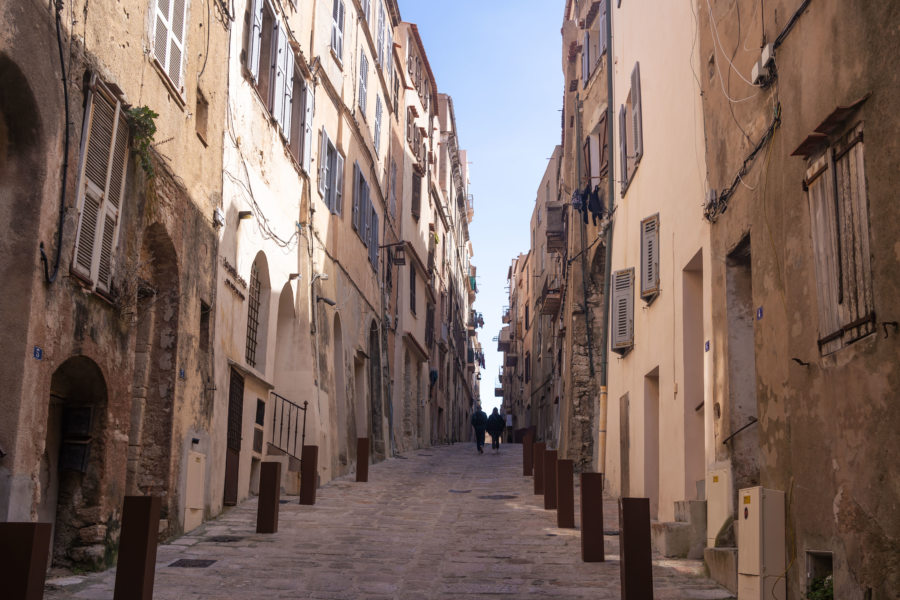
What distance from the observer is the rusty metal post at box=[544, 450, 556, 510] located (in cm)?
1364

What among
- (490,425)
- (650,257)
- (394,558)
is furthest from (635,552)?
(490,425)

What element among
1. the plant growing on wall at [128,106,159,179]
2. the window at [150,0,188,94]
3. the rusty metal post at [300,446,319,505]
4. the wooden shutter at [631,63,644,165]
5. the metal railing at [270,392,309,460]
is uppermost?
the wooden shutter at [631,63,644,165]

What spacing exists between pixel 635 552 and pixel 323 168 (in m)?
13.1

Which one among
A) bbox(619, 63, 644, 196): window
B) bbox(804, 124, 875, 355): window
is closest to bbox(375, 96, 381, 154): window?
bbox(619, 63, 644, 196): window

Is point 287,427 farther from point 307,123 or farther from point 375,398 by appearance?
point 375,398

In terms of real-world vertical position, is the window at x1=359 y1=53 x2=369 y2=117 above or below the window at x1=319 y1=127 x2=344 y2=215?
above

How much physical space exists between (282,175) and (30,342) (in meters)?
8.99

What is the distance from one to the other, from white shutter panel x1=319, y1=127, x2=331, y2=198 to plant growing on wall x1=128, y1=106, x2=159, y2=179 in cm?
907

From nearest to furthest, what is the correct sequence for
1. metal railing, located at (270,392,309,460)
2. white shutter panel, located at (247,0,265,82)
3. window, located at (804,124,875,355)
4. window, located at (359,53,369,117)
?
window, located at (804,124,875,355)
white shutter panel, located at (247,0,265,82)
metal railing, located at (270,392,309,460)
window, located at (359,53,369,117)

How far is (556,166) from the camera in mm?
38906

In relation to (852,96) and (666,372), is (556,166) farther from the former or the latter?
(852,96)

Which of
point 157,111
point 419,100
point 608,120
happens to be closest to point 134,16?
point 157,111

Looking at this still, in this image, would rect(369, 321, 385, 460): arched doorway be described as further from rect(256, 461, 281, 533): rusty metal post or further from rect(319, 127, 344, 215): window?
rect(256, 461, 281, 533): rusty metal post

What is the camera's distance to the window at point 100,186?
8.30m
